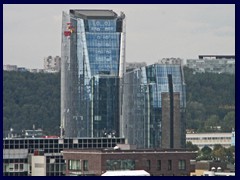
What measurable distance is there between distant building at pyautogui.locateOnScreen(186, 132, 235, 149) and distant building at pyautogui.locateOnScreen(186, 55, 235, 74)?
19.1m

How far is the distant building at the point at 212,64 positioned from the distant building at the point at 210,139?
62.8ft

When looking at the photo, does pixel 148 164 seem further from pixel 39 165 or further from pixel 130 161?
pixel 39 165

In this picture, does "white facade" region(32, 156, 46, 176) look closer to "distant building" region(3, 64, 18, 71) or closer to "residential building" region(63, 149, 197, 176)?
"residential building" region(63, 149, 197, 176)

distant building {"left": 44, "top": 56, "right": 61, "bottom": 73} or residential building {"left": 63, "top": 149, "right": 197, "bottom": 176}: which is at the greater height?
distant building {"left": 44, "top": 56, "right": 61, "bottom": 73}

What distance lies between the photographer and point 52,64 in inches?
6014

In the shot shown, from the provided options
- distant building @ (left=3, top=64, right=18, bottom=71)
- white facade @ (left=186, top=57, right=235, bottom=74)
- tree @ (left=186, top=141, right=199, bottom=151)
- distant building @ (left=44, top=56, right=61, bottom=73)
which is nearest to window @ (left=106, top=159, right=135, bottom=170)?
tree @ (left=186, top=141, right=199, bottom=151)

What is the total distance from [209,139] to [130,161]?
70.1 m

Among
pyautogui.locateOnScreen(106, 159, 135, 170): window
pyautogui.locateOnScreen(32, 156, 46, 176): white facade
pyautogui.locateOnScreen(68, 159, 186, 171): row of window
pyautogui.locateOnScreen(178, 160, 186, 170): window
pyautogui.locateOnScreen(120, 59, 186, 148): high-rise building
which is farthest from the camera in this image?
pyautogui.locateOnScreen(120, 59, 186, 148): high-rise building

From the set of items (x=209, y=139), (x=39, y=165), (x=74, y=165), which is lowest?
(x=39, y=165)

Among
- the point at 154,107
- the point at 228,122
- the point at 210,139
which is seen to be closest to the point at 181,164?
the point at 154,107

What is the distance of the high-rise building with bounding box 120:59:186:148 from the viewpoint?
11094 centimetres

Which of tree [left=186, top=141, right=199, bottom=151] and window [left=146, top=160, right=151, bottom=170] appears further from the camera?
tree [left=186, top=141, right=199, bottom=151]

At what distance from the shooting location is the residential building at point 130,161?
56.3 m

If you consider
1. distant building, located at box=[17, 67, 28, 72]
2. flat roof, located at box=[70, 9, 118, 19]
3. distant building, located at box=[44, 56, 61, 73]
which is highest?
flat roof, located at box=[70, 9, 118, 19]
